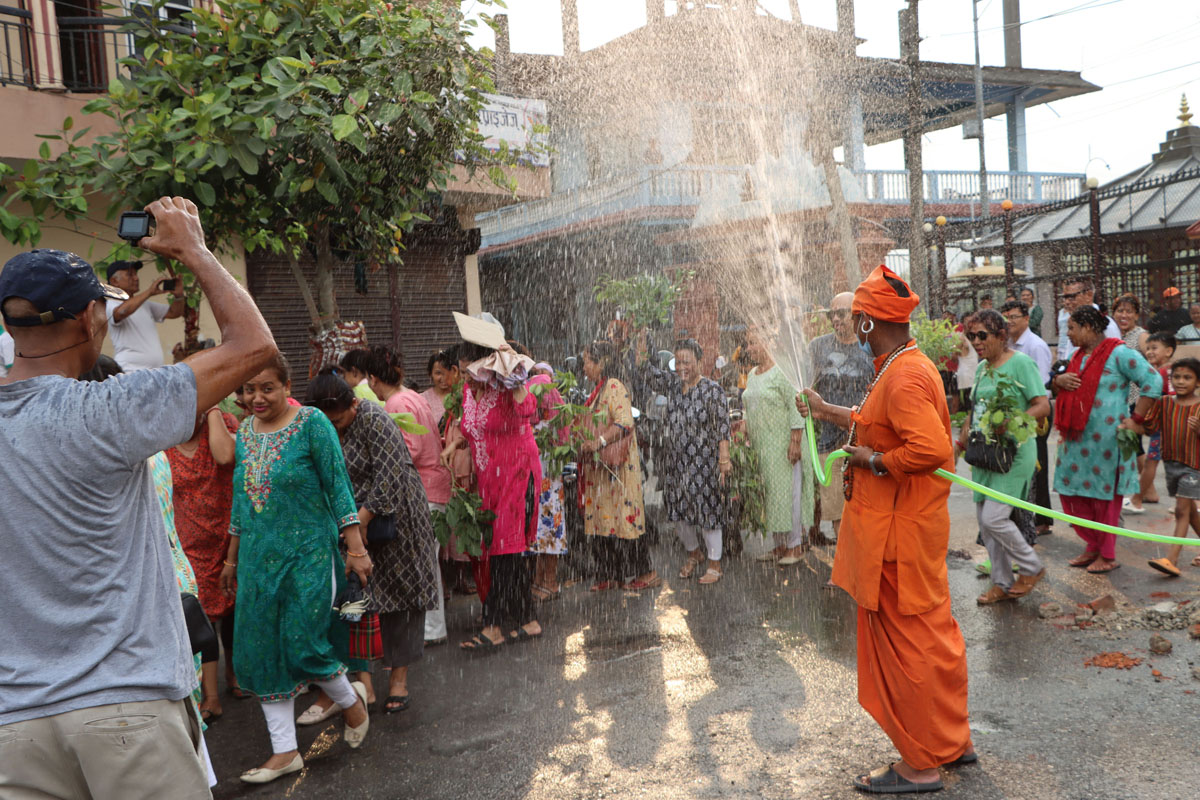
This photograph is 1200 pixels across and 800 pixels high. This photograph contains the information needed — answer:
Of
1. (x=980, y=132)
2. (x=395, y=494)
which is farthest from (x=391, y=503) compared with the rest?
(x=980, y=132)

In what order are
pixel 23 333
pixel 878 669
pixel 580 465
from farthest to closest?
pixel 580 465
pixel 878 669
pixel 23 333

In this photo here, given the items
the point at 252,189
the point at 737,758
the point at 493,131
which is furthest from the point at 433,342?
the point at 737,758

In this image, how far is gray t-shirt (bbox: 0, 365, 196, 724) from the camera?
186cm

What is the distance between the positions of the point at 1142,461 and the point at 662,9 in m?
13.8

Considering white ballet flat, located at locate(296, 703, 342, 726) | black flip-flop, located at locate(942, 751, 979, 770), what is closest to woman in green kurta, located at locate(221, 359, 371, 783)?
white ballet flat, located at locate(296, 703, 342, 726)

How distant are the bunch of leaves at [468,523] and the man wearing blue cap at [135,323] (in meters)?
2.15

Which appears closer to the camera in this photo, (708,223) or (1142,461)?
(1142,461)

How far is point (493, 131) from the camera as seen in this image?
1190cm

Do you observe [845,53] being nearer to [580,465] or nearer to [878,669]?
[580,465]

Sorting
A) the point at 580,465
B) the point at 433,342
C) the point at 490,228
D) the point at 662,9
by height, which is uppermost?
the point at 662,9

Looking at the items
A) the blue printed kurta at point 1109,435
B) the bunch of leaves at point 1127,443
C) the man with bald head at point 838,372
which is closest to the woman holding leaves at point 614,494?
the man with bald head at point 838,372

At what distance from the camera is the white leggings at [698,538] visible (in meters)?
6.79

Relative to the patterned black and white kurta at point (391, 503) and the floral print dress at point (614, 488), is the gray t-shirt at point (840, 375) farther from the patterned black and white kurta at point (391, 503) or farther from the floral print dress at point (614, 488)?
the patterned black and white kurta at point (391, 503)

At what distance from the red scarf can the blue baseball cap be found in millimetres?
6149
